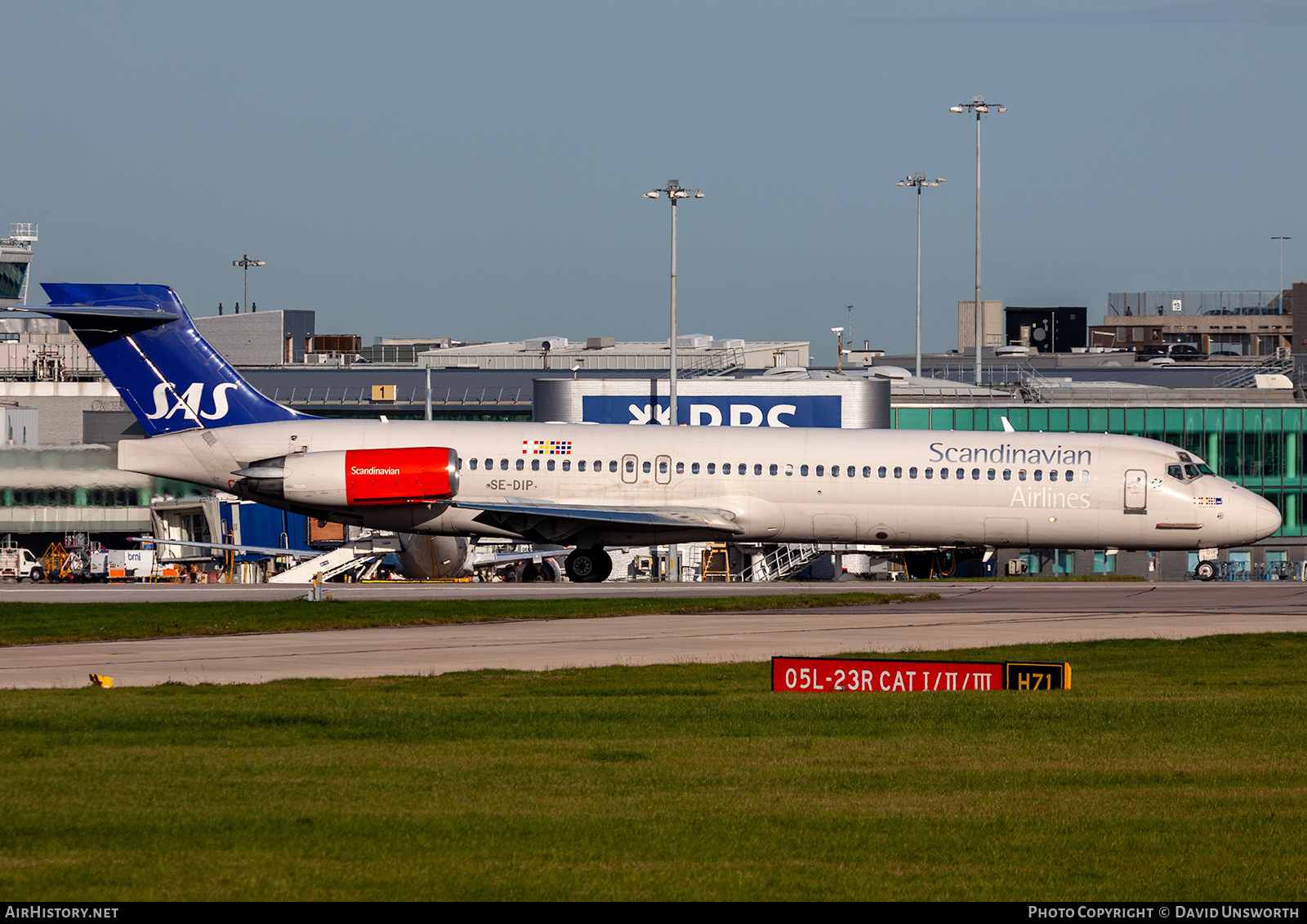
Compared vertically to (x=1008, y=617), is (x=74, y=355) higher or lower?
higher

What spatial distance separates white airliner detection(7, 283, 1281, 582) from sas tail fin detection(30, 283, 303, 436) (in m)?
0.05

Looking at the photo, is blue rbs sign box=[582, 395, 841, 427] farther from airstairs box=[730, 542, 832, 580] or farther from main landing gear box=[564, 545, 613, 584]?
main landing gear box=[564, 545, 613, 584]

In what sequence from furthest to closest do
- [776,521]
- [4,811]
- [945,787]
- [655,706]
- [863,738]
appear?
[776,521]
[655,706]
[863,738]
[945,787]
[4,811]

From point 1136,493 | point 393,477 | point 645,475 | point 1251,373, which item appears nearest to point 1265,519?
point 1136,493

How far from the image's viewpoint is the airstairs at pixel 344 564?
50125 mm

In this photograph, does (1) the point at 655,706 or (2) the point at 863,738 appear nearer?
(2) the point at 863,738

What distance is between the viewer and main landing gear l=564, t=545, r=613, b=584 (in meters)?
40.2

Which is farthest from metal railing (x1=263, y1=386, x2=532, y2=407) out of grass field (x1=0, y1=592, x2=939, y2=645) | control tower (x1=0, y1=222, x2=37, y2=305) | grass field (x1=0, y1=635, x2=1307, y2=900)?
grass field (x1=0, y1=635, x2=1307, y2=900)

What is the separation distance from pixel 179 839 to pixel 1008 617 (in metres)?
21.8

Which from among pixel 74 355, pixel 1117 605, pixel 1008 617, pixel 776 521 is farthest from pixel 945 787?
pixel 74 355

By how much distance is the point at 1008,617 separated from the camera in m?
29.1

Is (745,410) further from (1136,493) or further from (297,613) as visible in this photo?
(297,613)

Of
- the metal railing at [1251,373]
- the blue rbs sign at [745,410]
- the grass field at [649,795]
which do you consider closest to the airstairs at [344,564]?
the blue rbs sign at [745,410]
